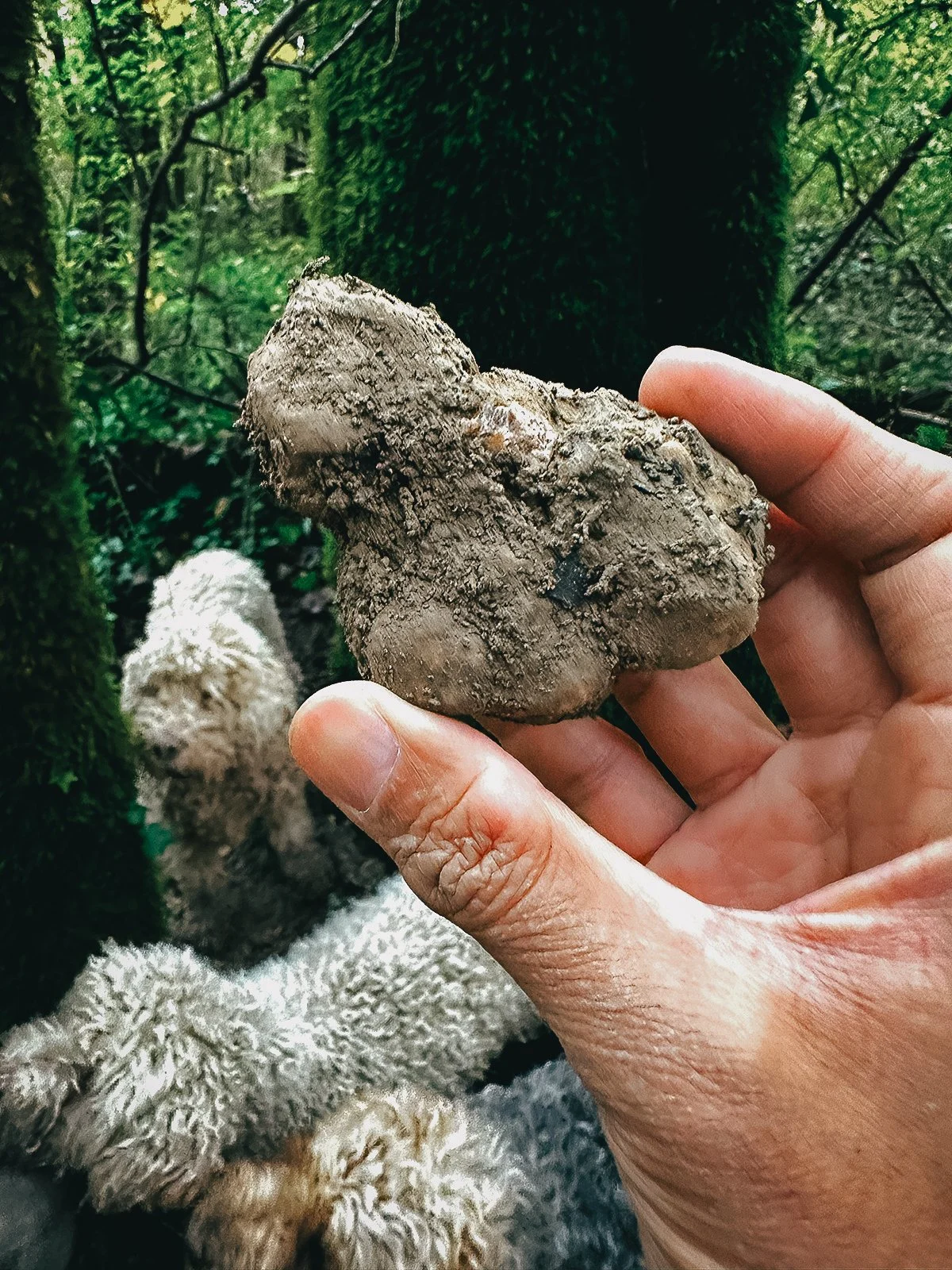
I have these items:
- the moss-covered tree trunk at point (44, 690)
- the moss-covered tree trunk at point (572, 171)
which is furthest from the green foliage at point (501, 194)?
the moss-covered tree trunk at point (44, 690)

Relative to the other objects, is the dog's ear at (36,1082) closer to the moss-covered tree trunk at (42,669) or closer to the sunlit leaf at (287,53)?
the moss-covered tree trunk at (42,669)

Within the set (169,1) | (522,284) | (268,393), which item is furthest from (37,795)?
(169,1)

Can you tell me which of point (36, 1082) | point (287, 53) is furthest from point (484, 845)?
point (287, 53)

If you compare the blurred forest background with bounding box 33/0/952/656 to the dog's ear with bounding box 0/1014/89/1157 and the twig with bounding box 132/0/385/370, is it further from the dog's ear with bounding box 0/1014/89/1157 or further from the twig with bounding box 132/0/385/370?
the dog's ear with bounding box 0/1014/89/1157

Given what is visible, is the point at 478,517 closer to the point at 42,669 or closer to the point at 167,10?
the point at 42,669

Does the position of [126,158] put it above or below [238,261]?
above

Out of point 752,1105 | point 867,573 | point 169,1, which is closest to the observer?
point 752,1105

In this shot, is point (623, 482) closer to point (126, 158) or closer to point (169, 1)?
point (169, 1)
